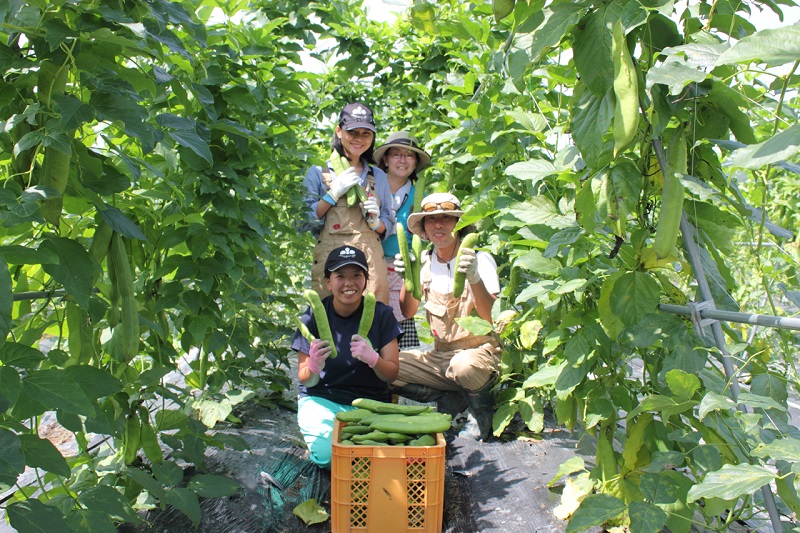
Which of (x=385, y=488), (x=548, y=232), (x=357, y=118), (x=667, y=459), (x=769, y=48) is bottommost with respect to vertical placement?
(x=385, y=488)

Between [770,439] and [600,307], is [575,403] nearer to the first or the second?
[600,307]

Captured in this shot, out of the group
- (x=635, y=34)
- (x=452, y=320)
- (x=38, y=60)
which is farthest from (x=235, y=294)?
(x=635, y=34)

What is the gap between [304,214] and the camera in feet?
14.5

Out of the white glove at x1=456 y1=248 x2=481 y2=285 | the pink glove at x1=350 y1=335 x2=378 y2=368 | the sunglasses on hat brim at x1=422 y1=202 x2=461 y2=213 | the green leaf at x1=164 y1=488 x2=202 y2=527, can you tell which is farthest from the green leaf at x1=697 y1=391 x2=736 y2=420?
the sunglasses on hat brim at x1=422 y1=202 x2=461 y2=213

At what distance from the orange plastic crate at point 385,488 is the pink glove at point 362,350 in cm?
63

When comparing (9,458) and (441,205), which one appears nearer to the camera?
(9,458)

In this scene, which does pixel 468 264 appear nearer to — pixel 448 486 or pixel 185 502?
pixel 448 486

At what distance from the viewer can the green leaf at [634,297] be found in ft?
5.77

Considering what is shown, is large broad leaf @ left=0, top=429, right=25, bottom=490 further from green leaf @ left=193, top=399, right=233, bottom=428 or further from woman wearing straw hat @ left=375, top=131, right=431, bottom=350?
woman wearing straw hat @ left=375, top=131, right=431, bottom=350

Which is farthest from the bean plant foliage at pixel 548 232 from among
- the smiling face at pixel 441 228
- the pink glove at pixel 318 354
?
the smiling face at pixel 441 228

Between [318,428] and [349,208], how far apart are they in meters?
1.68

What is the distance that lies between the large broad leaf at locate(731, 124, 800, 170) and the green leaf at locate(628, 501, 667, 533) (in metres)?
0.96

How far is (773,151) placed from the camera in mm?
1035

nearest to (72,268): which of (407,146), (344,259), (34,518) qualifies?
(34,518)
